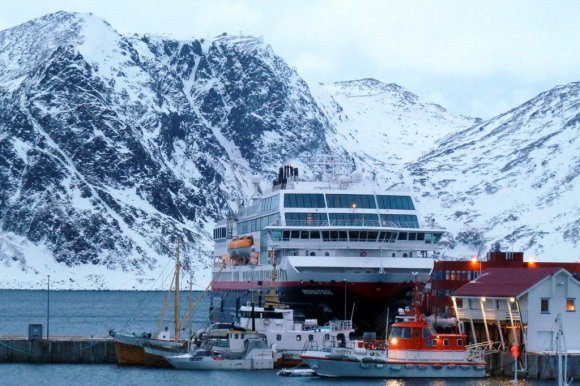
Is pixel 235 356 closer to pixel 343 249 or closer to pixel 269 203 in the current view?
pixel 343 249

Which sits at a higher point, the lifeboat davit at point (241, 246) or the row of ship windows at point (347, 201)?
the row of ship windows at point (347, 201)

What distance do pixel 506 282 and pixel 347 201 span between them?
23131mm

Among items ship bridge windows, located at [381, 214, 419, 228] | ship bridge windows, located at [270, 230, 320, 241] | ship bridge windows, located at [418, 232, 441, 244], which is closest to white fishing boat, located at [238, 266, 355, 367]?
ship bridge windows, located at [270, 230, 320, 241]

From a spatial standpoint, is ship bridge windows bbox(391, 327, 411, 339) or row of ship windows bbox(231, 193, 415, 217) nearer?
ship bridge windows bbox(391, 327, 411, 339)

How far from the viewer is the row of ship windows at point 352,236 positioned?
107875 mm

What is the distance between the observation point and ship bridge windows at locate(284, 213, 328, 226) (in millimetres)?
108875

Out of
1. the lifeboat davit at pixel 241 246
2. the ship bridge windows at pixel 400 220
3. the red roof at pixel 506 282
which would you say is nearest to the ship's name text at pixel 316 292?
the ship bridge windows at pixel 400 220

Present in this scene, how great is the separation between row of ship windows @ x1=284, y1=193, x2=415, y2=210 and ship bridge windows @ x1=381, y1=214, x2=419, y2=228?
3.40ft

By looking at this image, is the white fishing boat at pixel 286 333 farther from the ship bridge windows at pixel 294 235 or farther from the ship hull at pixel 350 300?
the ship bridge windows at pixel 294 235

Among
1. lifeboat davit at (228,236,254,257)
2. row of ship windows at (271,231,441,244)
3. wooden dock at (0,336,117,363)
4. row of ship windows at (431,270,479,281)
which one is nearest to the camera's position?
wooden dock at (0,336,117,363)

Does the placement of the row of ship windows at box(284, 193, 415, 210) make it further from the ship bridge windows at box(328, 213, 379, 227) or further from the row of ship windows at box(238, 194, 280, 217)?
the row of ship windows at box(238, 194, 280, 217)

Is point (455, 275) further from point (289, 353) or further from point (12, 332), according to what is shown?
point (12, 332)

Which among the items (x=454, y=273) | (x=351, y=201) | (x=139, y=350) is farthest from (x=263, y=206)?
(x=139, y=350)

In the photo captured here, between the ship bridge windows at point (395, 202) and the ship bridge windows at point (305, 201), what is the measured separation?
4.61 m
